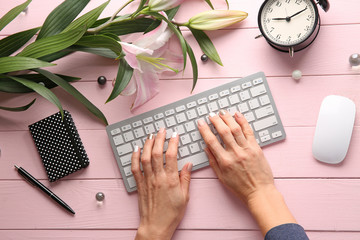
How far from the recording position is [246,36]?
101cm

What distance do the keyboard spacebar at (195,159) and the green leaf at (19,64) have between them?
0.41m

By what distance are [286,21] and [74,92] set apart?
0.57 meters

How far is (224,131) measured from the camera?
953 mm

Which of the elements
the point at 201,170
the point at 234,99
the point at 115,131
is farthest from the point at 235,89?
the point at 115,131

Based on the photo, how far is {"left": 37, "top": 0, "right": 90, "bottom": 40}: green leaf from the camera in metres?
0.94

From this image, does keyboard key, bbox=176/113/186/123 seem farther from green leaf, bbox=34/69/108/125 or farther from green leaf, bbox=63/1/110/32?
green leaf, bbox=63/1/110/32

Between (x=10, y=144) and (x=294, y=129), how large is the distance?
0.78m

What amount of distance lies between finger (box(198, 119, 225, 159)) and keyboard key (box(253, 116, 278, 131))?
109 mm

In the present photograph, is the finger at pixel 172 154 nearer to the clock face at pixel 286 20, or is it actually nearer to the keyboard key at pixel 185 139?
the keyboard key at pixel 185 139

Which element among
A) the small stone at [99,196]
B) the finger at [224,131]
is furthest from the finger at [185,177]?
the small stone at [99,196]

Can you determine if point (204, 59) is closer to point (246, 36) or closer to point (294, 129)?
point (246, 36)

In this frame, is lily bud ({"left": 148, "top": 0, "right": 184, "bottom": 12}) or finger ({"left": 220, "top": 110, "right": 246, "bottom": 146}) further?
finger ({"left": 220, "top": 110, "right": 246, "bottom": 146})

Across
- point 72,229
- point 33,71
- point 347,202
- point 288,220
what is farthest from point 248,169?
point 33,71

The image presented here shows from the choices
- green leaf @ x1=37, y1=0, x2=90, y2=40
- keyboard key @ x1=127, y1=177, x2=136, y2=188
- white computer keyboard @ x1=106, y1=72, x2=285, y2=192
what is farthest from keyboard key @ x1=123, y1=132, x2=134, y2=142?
green leaf @ x1=37, y1=0, x2=90, y2=40
